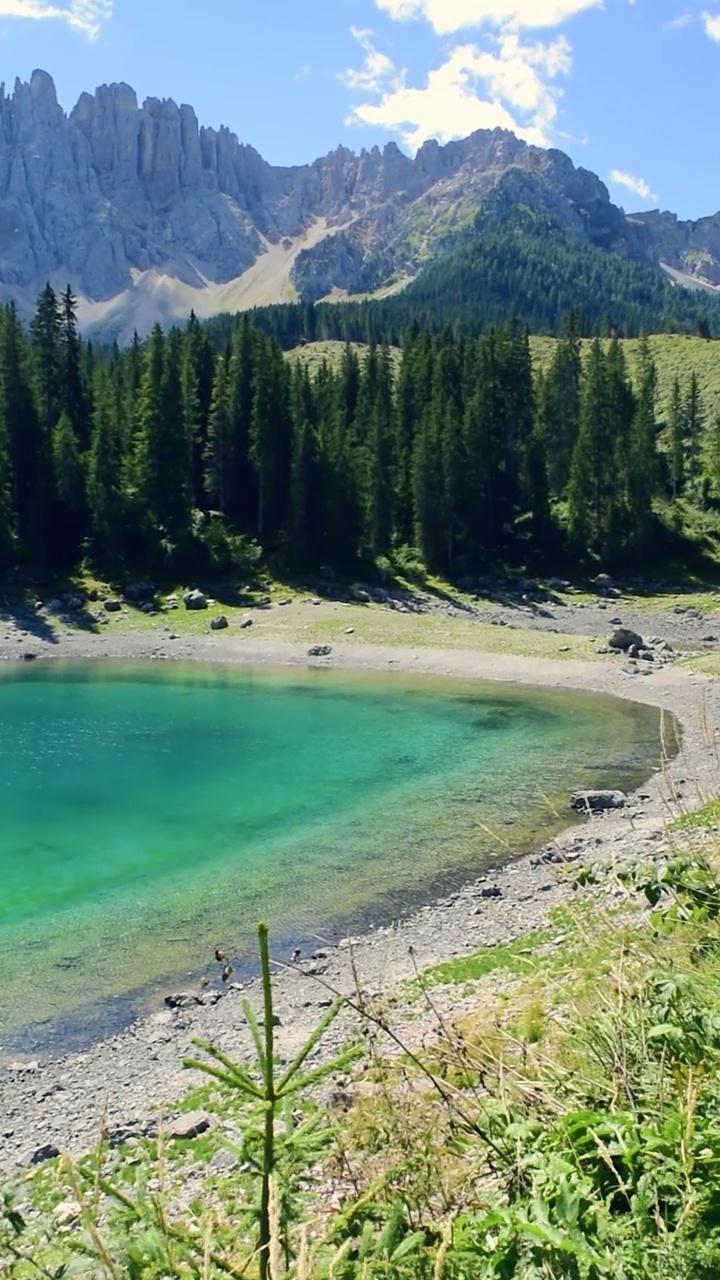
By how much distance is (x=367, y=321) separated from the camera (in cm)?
17512

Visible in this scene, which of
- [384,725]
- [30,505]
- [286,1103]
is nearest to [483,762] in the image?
[384,725]

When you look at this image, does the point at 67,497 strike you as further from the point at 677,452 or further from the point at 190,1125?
the point at 190,1125

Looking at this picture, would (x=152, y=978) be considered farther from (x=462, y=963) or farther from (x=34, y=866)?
(x=34, y=866)

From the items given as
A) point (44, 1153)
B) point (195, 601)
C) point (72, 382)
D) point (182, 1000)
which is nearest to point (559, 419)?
point (72, 382)

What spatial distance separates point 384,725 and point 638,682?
1325 centimetres

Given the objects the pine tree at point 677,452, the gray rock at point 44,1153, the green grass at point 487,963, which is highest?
the pine tree at point 677,452

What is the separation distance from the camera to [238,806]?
2586 centimetres

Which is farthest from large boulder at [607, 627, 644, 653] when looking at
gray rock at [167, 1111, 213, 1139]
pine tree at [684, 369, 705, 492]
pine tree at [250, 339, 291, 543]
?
pine tree at [684, 369, 705, 492]

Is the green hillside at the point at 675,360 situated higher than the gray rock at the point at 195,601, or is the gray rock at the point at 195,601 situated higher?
the green hillside at the point at 675,360

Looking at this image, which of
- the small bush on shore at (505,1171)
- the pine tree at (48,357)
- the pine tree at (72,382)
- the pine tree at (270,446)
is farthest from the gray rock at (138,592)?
the small bush on shore at (505,1171)

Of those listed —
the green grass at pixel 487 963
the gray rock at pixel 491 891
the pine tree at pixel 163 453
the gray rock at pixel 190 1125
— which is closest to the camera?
the gray rock at pixel 190 1125

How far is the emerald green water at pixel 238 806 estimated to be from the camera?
16.6 meters

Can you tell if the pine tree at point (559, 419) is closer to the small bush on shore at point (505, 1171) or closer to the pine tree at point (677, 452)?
the pine tree at point (677, 452)

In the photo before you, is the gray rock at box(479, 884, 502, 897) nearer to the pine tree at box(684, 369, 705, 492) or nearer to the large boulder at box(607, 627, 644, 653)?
the large boulder at box(607, 627, 644, 653)
